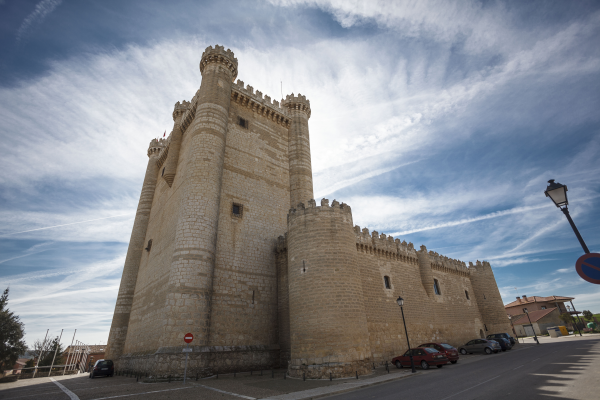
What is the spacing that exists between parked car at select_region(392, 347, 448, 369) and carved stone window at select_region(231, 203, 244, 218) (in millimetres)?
12933

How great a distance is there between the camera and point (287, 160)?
1011 inches

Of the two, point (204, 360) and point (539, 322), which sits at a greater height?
point (539, 322)

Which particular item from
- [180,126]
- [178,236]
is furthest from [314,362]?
[180,126]

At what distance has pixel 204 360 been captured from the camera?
47.3 ft

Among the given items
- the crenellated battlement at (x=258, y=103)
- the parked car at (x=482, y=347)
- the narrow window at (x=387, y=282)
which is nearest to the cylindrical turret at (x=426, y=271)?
the parked car at (x=482, y=347)

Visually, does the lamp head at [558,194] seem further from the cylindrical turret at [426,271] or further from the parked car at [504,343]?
the parked car at [504,343]

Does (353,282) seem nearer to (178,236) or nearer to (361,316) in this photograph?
(361,316)

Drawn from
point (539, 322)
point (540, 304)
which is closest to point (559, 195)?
point (539, 322)

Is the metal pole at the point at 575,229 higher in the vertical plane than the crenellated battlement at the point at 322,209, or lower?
lower

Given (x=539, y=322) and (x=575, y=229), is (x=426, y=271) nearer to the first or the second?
(x=575, y=229)

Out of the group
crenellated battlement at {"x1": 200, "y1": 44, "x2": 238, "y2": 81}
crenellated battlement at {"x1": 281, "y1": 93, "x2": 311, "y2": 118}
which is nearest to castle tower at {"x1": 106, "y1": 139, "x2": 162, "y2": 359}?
crenellated battlement at {"x1": 200, "y1": 44, "x2": 238, "y2": 81}

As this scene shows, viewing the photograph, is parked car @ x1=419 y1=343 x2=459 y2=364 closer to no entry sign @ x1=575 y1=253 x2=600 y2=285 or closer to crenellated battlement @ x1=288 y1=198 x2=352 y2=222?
crenellated battlement @ x1=288 y1=198 x2=352 y2=222

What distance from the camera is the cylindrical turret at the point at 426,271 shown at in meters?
23.9

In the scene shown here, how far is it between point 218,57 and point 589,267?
24.3 metres
